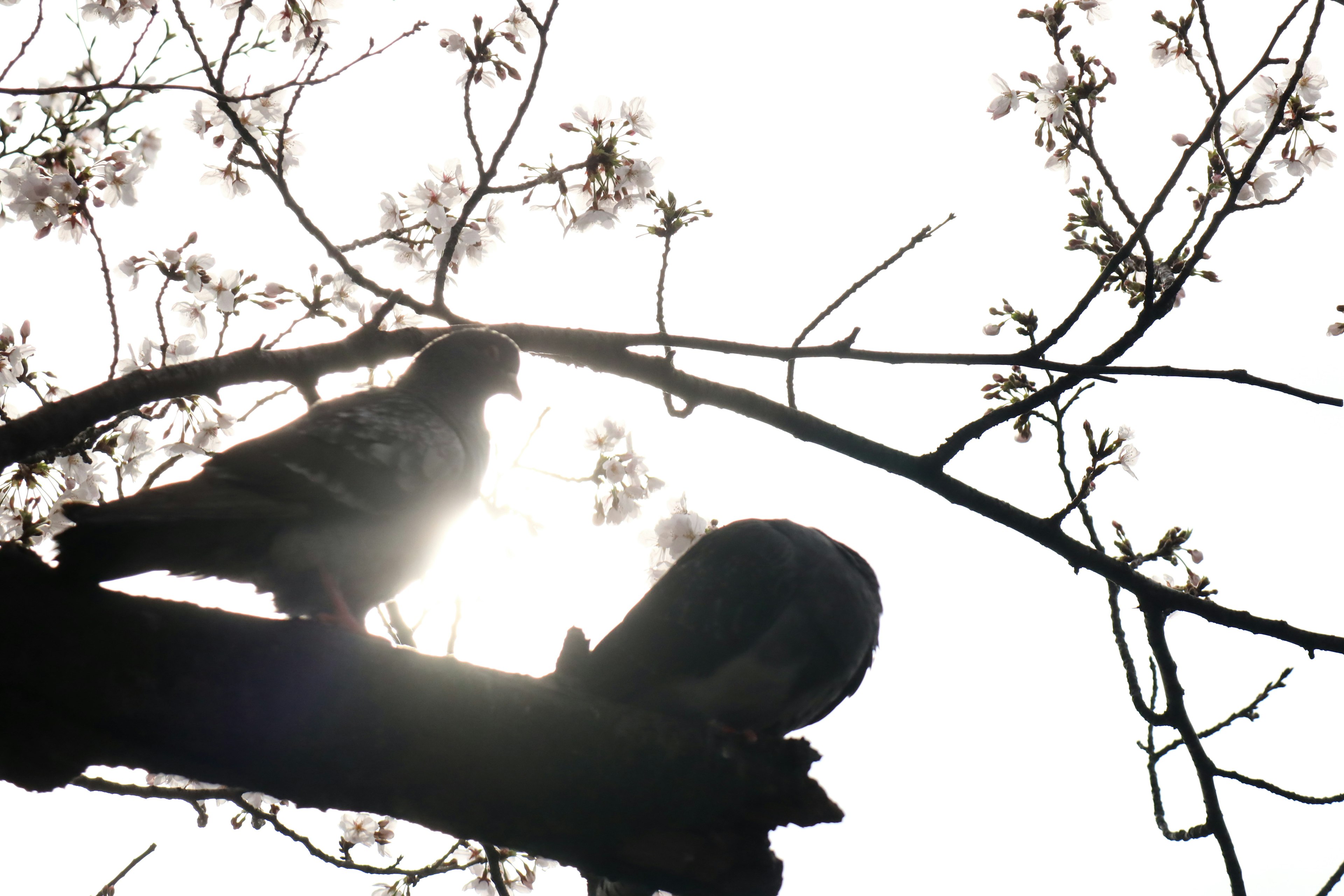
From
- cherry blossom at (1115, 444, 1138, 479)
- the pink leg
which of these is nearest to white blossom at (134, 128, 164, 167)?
the pink leg

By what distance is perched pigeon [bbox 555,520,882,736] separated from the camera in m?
3.72

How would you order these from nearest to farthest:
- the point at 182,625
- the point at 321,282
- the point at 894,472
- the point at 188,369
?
1. the point at 182,625
2. the point at 188,369
3. the point at 894,472
4. the point at 321,282

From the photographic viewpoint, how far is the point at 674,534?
250 inches

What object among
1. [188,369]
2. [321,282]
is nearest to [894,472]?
[188,369]

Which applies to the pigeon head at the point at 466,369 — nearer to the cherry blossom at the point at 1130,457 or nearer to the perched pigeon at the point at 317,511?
the perched pigeon at the point at 317,511

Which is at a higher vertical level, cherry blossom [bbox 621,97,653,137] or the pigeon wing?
cherry blossom [bbox 621,97,653,137]

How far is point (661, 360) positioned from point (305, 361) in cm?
149

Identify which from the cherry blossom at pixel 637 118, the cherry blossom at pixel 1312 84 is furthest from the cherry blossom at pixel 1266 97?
the cherry blossom at pixel 637 118

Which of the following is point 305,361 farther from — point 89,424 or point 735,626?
point 735,626

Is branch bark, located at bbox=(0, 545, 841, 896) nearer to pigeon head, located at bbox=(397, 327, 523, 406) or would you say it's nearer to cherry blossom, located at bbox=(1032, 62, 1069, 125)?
pigeon head, located at bbox=(397, 327, 523, 406)

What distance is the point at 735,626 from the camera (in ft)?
12.4

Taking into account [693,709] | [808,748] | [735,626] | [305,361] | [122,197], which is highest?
[122,197]

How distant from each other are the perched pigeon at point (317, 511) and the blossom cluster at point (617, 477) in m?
1.56

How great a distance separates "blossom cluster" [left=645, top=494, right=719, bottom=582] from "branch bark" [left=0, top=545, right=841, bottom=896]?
3432 mm
